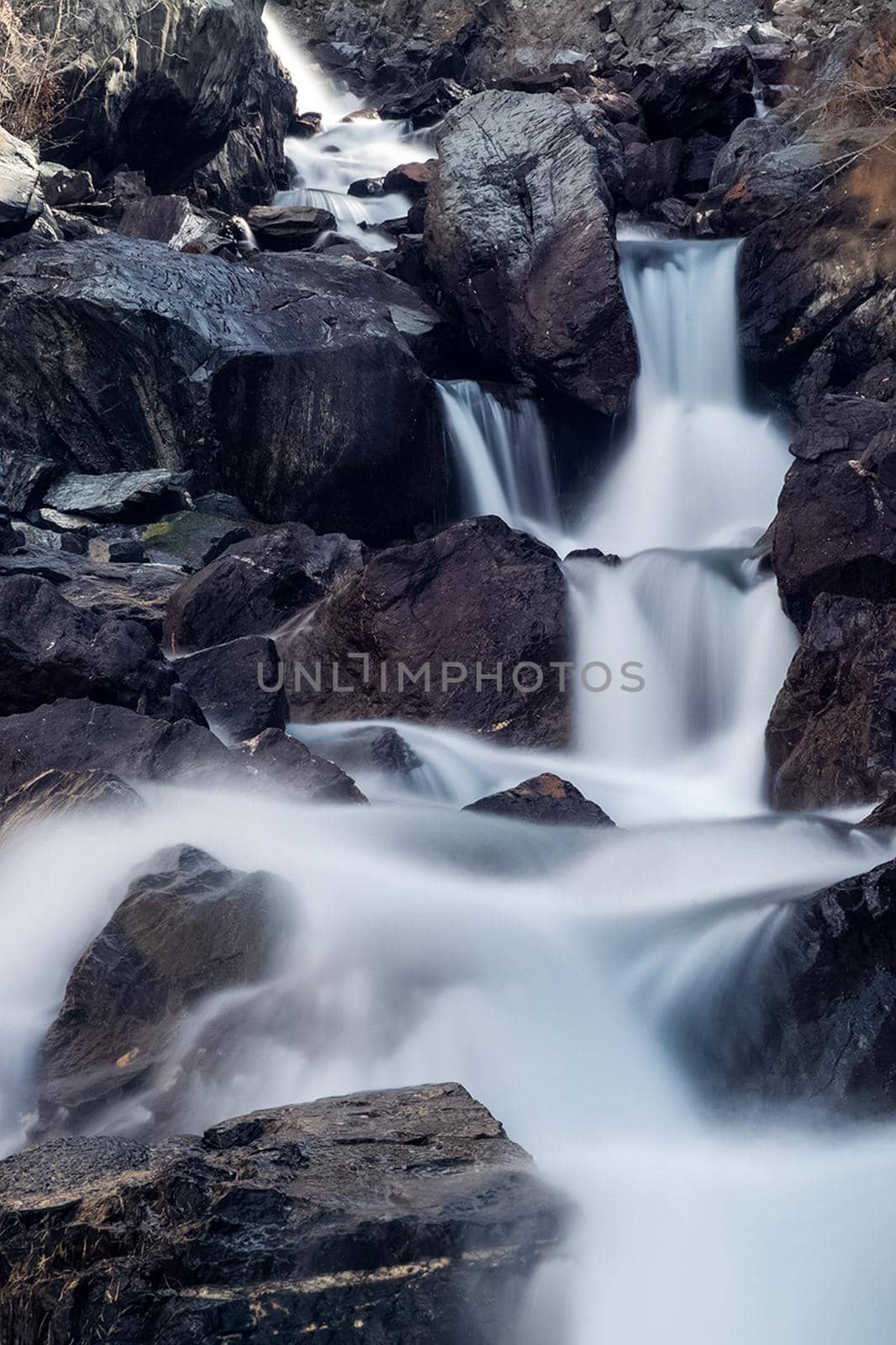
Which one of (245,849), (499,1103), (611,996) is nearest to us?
(499,1103)

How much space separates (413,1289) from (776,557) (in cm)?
683

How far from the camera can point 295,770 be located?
21.4ft

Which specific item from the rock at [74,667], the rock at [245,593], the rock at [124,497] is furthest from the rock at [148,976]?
the rock at [124,497]

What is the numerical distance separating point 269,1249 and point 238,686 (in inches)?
217

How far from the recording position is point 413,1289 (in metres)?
2.56

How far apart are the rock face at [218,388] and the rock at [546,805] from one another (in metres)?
5.45

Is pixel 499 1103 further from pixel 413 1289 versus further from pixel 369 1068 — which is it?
pixel 413 1289

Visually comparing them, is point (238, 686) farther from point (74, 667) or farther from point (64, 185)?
point (64, 185)

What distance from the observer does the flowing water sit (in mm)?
2938

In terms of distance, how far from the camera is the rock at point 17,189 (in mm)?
13047

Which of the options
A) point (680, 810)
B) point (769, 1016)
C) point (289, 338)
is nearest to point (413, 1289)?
point (769, 1016)

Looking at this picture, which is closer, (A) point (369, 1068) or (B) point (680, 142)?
(A) point (369, 1068)

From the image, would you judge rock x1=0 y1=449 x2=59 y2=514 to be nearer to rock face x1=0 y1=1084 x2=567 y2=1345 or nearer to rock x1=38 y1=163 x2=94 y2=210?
rock x1=38 y1=163 x2=94 y2=210

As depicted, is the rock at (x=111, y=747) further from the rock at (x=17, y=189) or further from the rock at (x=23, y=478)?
the rock at (x=17, y=189)
